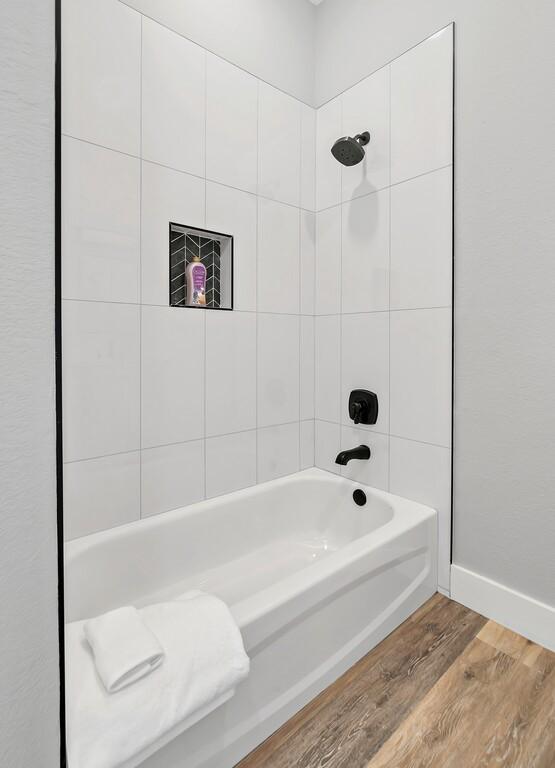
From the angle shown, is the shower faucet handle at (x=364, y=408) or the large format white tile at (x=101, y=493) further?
A: the shower faucet handle at (x=364, y=408)

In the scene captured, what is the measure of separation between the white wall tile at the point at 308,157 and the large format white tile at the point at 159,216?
0.67 meters

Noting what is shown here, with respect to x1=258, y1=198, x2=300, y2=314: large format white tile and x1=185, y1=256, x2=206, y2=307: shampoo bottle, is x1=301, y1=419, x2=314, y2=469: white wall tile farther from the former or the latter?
x1=185, y1=256, x2=206, y2=307: shampoo bottle

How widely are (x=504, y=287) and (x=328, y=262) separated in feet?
2.87

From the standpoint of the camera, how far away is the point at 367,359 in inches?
72.1

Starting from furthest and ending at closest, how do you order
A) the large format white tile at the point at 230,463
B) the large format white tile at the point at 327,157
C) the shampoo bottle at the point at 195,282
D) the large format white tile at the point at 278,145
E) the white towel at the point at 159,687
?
1. the large format white tile at the point at 327,157
2. the large format white tile at the point at 278,145
3. the large format white tile at the point at 230,463
4. the shampoo bottle at the point at 195,282
5. the white towel at the point at 159,687

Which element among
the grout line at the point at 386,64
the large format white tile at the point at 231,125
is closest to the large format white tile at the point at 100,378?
the large format white tile at the point at 231,125

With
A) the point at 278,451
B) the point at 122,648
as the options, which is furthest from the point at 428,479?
the point at 122,648

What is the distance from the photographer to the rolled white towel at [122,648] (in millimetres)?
757

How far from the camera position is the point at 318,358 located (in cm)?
208

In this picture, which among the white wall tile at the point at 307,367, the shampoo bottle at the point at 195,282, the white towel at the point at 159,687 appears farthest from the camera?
the white wall tile at the point at 307,367

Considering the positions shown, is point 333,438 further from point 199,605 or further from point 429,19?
point 429,19

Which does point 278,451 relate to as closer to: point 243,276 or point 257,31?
point 243,276

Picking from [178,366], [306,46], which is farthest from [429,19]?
[178,366]

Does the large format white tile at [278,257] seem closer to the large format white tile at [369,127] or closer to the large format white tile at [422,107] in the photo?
the large format white tile at [369,127]
